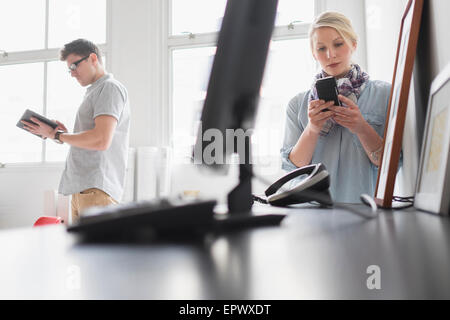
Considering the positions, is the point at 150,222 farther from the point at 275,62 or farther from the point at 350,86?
the point at 275,62

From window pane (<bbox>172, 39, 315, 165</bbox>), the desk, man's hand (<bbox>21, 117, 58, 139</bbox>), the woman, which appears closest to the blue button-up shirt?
the woman

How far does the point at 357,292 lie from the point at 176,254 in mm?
133

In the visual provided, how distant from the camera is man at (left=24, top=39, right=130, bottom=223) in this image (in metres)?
1.50

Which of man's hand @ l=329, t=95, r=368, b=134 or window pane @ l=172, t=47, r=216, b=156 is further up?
window pane @ l=172, t=47, r=216, b=156

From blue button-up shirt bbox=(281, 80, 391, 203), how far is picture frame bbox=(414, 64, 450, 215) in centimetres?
37

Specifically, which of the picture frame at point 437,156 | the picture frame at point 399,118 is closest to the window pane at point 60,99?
the picture frame at point 399,118

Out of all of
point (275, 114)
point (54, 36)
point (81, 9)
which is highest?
point (81, 9)

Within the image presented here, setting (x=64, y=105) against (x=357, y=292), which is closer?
(x=357, y=292)

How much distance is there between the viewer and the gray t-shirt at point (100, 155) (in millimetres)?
1515

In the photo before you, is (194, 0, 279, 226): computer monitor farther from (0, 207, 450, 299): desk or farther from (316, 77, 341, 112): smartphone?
(316, 77, 341, 112): smartphone

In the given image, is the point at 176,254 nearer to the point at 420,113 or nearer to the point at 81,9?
the point at 420,113
